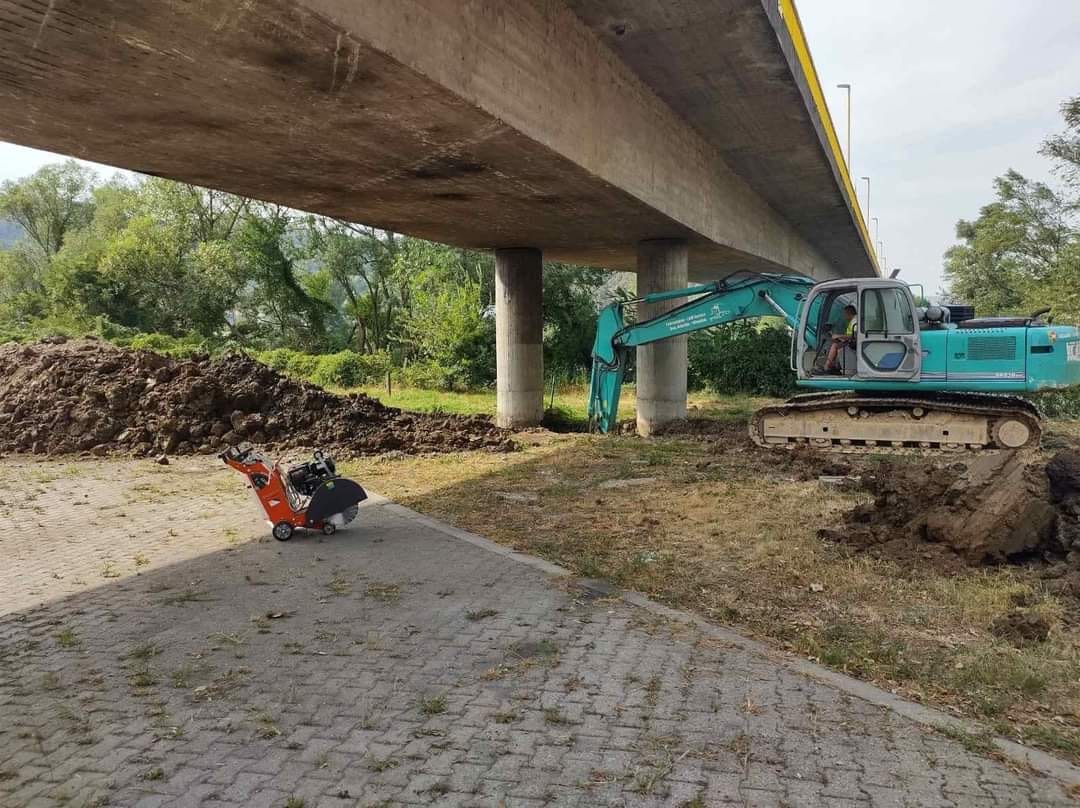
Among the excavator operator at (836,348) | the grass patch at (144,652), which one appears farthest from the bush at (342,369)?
the grass patch at (144,652)

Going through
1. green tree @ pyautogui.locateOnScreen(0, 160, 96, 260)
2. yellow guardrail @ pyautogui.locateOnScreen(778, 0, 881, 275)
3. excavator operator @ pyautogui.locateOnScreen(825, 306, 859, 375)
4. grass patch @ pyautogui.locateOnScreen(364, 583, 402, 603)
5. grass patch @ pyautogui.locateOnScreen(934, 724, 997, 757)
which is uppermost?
green tree @ pyautogui.locateOnScreen(0, 160, 96, 260)

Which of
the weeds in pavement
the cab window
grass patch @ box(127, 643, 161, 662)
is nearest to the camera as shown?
the weeds in pavement

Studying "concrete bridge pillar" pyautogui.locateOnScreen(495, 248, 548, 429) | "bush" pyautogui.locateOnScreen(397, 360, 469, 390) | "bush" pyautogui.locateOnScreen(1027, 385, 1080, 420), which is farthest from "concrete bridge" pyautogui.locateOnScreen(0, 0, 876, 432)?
"bush" pyautogui.locateOnScreen(397, 360, 469, 390)

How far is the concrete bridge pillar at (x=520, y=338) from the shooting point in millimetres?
16641

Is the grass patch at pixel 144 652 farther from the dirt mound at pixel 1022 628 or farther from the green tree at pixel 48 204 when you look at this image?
the green tree at pixel 48 204

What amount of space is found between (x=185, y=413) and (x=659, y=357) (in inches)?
359

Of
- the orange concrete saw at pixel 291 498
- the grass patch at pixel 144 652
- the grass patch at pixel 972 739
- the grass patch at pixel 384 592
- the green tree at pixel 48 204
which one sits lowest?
the grass patch at pixel 972 739

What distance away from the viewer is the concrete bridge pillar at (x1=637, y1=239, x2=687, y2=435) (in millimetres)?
14867

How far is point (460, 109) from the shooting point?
22.1 ft

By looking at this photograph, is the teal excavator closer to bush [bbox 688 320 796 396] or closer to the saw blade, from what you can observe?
the saw blade

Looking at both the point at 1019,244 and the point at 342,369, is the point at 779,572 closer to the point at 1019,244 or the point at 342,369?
the point at 342,369

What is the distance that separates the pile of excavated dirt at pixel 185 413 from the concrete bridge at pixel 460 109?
384 centimetres

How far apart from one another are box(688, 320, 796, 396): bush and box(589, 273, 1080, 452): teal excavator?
1174cm

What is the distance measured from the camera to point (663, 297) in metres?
13.8
